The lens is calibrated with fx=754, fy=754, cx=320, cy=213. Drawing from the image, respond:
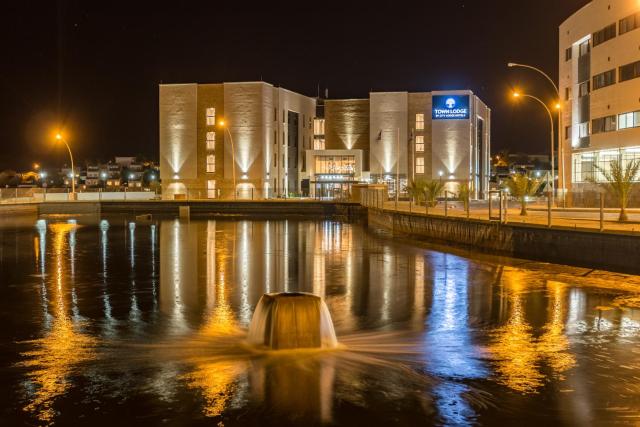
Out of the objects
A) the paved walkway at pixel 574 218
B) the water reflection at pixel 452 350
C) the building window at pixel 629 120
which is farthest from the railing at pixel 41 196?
the water reflection at pixel 452 350

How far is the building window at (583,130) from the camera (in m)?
52.8

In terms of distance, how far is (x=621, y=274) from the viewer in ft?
66.0

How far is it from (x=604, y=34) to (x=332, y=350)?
44678 mm

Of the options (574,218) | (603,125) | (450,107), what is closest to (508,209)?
(603,125)

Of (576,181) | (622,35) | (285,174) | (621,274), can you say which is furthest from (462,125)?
(621,274)

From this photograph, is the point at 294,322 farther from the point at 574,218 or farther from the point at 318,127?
the point at 318,127

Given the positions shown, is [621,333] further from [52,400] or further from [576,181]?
[576,181]

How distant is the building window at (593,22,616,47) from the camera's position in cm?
4800

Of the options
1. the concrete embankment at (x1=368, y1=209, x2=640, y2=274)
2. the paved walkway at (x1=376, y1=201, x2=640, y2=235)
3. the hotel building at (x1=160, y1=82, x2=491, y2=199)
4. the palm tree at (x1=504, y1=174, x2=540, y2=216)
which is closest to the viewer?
the concrete embankment at (x1=368, y1=209, x2=640, y2=274)

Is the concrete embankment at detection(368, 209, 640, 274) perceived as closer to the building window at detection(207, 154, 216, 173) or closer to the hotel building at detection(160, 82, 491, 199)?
the hotel building at detection(160, 82, 491, 199)

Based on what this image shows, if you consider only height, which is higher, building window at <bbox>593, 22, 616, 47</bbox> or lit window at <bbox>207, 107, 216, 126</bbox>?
building window at <bbox>593, 22, 616, 47</bbox>

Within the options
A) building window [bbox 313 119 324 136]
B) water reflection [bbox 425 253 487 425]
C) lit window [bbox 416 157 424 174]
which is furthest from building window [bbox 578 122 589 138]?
building window [bbox 313 119 324 136]

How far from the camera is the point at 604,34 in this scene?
49.2 m

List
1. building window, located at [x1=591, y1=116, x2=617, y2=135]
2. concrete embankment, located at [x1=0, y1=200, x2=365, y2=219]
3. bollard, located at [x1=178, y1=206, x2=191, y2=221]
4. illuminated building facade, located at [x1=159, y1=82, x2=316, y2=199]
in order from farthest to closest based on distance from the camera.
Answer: illuminated building facade, located at [x1=159, y1=82, x2=316, y2=199] → concrete embankment, located at [x1=0, y1=200, x2=365, y2=219] → bollard, located at [x1=178, y1=206, x2=191, y2=221] → building window, located at [x1=591, y1=116, x2=617, y2=135]
